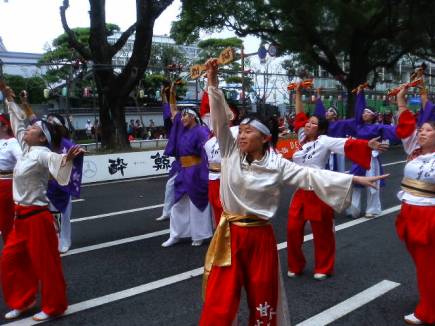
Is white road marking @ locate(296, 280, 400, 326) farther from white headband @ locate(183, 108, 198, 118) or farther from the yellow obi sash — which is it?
white headband @ locate(183, 108, 198, 118)

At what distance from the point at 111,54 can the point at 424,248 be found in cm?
1310

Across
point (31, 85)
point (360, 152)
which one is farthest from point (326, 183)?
point (31, 85)

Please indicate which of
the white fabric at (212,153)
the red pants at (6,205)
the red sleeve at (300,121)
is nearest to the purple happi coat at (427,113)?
the red sleeve at (300,121)

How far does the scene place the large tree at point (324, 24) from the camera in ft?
67.9

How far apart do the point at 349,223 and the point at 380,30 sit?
59.3 feet

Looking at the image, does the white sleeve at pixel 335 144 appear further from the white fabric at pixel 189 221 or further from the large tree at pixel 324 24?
the large tree at pixel 324 24

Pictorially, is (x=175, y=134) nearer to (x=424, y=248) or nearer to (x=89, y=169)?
(x=424, y=248)

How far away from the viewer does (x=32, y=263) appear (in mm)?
4125

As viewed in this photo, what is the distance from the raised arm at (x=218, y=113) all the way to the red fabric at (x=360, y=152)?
1552 mm

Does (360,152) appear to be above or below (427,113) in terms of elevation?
below

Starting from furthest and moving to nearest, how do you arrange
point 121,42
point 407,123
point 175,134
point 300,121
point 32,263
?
point 121,42 → point 175,134 → point 300,121 → point 407,123 → point 32,263

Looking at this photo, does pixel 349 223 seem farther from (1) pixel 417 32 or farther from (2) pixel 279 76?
(1) pixel 417 32

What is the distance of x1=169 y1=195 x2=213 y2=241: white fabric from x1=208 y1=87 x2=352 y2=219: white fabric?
3342 mm

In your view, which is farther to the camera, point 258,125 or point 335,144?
point 335,144
